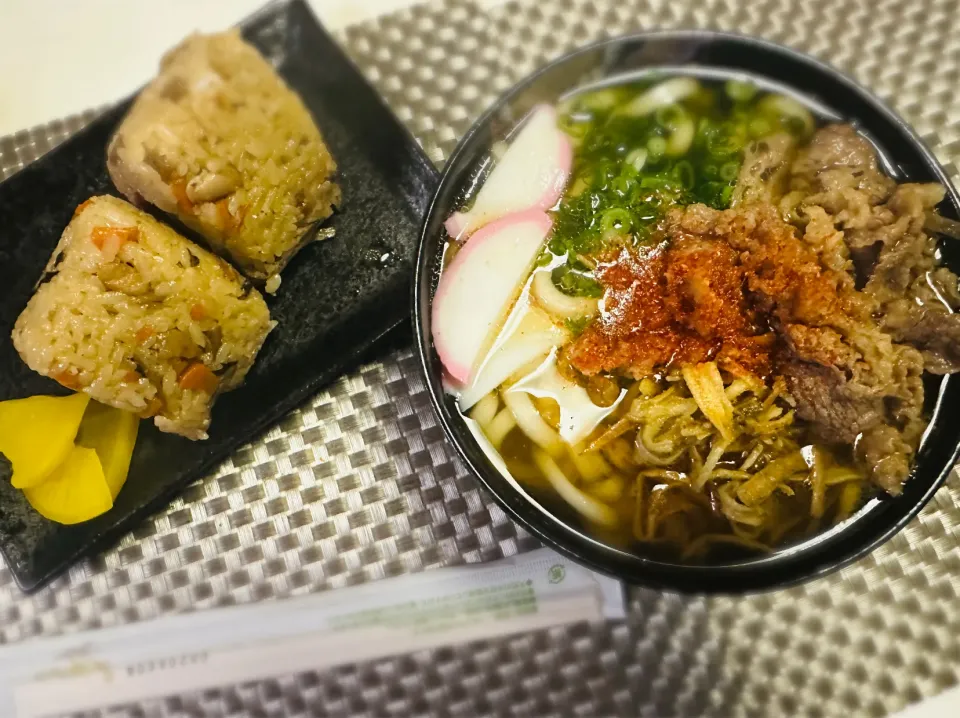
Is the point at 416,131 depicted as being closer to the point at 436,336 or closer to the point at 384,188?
the point at 384,188

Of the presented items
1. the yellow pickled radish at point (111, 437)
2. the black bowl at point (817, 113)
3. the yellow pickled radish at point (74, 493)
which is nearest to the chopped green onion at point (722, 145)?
the black bowl at point (817, 113)

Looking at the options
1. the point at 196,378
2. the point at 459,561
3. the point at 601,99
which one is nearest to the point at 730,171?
the point at 601,99

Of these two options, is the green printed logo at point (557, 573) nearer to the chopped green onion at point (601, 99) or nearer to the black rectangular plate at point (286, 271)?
the black rectangular plate at point (286, 271)

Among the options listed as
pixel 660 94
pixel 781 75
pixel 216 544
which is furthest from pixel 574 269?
pixel 216 544

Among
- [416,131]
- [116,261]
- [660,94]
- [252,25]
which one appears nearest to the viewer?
[116,261]

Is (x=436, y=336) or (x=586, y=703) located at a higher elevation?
(x=436, y=336)

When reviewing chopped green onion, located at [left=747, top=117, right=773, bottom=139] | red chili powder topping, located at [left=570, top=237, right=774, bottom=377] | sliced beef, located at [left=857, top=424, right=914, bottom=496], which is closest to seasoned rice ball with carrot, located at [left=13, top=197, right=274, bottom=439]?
red chili powder topping, located at [left=570, top=237, right=774, bottom=377]
